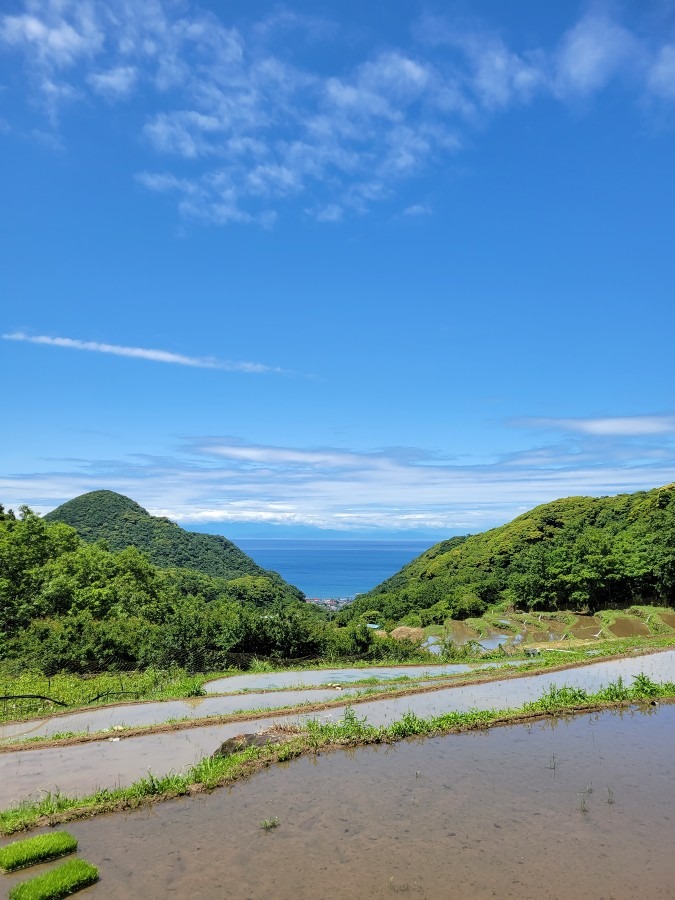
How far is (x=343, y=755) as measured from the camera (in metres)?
13.0

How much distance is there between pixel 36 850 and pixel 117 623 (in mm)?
23573

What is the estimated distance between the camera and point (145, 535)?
299ft

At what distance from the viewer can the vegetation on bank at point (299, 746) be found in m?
9.84

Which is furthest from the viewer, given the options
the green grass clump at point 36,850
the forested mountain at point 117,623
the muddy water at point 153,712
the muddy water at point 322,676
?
the forested mountain at point 117,623

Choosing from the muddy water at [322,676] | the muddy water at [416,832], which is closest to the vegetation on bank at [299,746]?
the muddy water at [416,832]

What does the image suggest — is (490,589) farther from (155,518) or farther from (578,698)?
(155,518)

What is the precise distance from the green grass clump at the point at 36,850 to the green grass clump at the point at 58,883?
46 cm

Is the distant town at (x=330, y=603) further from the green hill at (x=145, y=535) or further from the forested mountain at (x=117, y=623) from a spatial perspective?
the forested mountain at (x=117, y=623)

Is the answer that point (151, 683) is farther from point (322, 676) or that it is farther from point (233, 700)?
point (322, 676)

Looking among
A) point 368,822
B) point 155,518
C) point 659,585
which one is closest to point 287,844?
point 368,822

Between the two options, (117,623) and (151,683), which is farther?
(117,623)

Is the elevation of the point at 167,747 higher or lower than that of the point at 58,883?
lower

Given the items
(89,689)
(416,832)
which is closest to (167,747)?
(416,832)

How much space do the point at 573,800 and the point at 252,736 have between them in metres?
7.50
